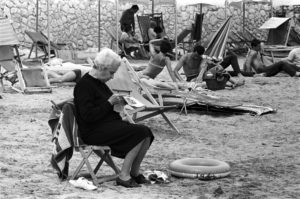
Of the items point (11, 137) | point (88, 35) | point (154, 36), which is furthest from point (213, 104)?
point (88, 35)

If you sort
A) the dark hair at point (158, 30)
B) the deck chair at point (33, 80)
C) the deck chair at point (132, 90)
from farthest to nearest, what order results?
the dark hair at point (158, 30), the deck chair at point (33, 80), the deck chair at point (132, 90)

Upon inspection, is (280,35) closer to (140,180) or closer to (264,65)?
(264,65)

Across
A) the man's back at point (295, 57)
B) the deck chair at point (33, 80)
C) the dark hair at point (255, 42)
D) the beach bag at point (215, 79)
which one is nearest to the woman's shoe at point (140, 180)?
the deck chair at point (33, 80)

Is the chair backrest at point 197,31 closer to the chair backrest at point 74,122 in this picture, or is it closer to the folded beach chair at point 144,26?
the folded beach chair at point 144,26

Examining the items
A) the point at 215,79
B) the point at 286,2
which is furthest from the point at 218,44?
the point at 286,2

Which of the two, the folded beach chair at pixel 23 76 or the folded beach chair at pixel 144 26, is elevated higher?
the folded beach chair at pixel 23 76

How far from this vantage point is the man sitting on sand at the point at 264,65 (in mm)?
12781

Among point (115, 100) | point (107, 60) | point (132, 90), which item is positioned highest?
point (107, 60)

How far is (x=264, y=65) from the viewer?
43.5 ft

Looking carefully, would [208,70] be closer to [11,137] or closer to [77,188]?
[11,137]

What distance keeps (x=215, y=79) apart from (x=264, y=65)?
9.55ft

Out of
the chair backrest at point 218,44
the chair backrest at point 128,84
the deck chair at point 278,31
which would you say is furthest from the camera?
the deck chair at point 278,31

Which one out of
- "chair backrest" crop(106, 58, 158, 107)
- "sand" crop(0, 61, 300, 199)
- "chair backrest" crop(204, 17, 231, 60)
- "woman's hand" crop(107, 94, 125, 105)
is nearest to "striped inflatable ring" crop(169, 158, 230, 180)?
"sand" crop(0, 61, 300, 199)

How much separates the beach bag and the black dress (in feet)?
19.3
